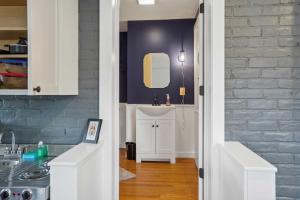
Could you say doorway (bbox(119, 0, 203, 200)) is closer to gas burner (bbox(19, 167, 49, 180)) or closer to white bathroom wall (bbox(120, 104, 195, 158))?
white bathroom wall (bbox(120, 104, 195, 158))

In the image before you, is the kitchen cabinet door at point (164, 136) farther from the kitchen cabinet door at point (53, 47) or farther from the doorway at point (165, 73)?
the kitchen cabinet door at point (53, 47)

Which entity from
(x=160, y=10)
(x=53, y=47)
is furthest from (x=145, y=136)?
(x=53, y=47)

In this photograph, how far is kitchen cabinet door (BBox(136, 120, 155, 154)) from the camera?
439cm

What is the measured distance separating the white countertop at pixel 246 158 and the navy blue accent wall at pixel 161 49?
9.60 ft

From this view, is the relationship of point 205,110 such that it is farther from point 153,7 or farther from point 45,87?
point 153,7

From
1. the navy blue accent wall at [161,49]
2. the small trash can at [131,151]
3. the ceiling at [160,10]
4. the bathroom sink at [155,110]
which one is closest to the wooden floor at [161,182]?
the small trash can at [131,151]

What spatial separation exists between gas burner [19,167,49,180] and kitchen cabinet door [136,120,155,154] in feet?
9.19

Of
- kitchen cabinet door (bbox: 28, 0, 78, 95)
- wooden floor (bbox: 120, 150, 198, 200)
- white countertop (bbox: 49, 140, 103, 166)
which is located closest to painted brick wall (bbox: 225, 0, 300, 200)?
white countertop (bbox: 49, 140, 103, 166)

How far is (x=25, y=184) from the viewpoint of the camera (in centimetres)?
137

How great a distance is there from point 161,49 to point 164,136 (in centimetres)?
158

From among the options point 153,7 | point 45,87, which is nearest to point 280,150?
point 45,87

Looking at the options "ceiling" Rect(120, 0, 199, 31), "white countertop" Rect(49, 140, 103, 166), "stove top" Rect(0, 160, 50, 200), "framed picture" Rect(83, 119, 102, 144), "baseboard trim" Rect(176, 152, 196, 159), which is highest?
"ceiling" Rect(120, 0, 199, 31)

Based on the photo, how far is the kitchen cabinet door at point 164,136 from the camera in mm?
4387

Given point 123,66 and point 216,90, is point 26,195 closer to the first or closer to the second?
point 216,90
